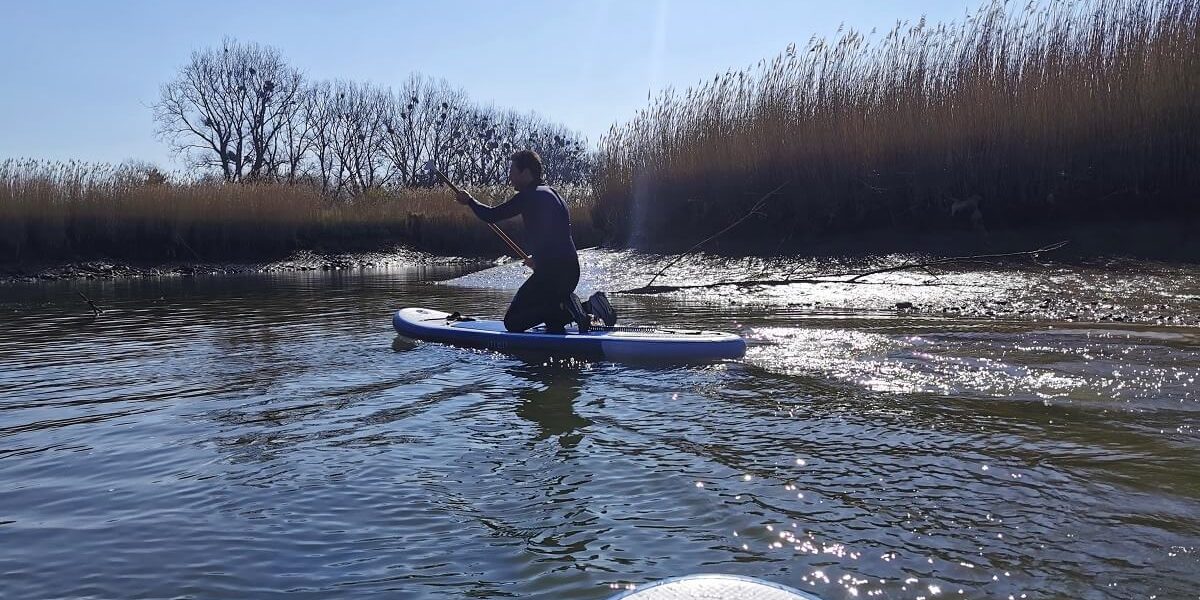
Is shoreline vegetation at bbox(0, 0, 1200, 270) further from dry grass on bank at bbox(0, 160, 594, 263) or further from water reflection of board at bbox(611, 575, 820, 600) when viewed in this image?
water reflection of board at bbox(611, 575, 820, 600)

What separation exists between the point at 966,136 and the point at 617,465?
27.7ft

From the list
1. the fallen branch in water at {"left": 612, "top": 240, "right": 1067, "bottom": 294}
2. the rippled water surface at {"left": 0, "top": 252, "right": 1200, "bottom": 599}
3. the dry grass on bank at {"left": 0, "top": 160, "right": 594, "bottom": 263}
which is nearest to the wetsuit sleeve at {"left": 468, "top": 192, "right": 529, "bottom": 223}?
the rippled water surface at {"left": 0, "top": 252, "right": 1200, "bottom": 599}

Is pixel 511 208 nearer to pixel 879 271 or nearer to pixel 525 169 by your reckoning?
pixel 525 169

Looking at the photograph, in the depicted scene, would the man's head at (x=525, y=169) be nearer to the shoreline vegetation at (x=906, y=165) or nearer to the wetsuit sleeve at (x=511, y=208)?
the wetsuit sleeve at (x=511, y=208)

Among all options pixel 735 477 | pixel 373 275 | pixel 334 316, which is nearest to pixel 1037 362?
pixel 735 477

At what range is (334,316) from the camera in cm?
950

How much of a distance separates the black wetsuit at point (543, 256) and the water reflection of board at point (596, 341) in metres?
0.14

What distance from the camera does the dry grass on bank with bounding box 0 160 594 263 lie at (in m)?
16.9

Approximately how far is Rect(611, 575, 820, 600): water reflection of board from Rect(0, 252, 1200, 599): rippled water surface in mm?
622

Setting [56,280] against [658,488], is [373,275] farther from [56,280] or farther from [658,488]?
[658,488]

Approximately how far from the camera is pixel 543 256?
6.86 m

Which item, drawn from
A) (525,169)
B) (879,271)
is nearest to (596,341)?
(525,169)

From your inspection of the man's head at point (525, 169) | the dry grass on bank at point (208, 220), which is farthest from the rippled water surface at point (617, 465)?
the dry grass on bank at point (208, 220)

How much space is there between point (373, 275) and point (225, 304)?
22.0ft
